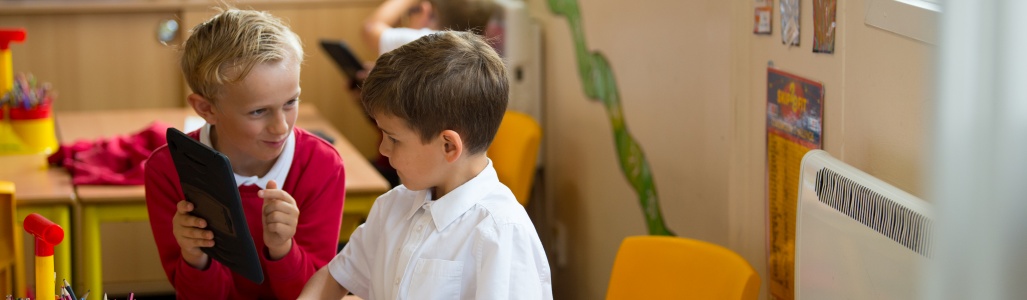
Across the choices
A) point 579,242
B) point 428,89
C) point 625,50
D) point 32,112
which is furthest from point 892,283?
point 32,112

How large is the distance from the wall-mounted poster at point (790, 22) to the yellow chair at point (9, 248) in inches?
51.6

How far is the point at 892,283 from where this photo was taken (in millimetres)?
1235

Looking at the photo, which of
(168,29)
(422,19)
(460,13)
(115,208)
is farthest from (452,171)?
(168,29)

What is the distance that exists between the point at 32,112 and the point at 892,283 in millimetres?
2230

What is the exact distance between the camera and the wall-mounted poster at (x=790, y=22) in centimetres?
167

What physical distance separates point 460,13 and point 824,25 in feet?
5.92

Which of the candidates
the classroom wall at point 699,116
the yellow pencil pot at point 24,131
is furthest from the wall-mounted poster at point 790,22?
the yellow pencil pot at point 24,131

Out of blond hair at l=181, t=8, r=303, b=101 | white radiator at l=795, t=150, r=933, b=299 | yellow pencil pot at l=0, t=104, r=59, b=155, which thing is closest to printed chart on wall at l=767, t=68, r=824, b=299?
white radiator at l=795, t=150, r=933, b=299

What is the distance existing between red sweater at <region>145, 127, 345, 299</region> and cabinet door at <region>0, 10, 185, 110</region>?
9.89 ft

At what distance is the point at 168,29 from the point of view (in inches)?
177

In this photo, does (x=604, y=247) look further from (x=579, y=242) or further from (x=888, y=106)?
(x=888, y=106)

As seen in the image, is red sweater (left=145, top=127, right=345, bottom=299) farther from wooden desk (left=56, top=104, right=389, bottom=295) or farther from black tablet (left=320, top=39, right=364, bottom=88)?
black tablet (left=320, top=39, right=364, bottom=88)

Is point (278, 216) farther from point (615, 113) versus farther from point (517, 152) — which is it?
point (517, 152)

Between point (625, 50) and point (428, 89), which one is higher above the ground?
point (428, 89)
